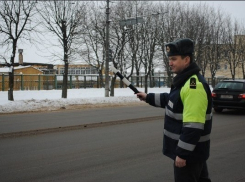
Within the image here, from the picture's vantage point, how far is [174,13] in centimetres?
3459

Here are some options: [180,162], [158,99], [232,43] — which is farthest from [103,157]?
[232,43]

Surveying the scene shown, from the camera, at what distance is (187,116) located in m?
2.86

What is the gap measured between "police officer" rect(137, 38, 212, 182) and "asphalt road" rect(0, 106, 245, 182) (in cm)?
238

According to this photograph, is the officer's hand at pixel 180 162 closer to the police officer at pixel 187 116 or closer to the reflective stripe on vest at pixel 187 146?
the police officer at pixel 187 116

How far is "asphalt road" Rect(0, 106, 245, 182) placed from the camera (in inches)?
219

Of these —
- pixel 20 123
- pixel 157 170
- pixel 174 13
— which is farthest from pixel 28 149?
pixel 174 13

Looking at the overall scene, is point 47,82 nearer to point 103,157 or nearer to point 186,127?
point 103,157

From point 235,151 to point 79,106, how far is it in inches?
476

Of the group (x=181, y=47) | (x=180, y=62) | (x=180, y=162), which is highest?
(x=181, y=47)

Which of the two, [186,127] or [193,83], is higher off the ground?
[193,83]

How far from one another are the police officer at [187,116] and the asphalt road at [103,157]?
2384mm

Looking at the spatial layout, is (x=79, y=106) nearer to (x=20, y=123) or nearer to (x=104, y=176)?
(x=20, y=123)

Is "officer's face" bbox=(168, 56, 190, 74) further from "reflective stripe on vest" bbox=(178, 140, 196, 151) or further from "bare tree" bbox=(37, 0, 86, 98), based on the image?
"bare tree" bbox=(37, 0, 86, 98)

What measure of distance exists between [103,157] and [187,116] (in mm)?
4174
